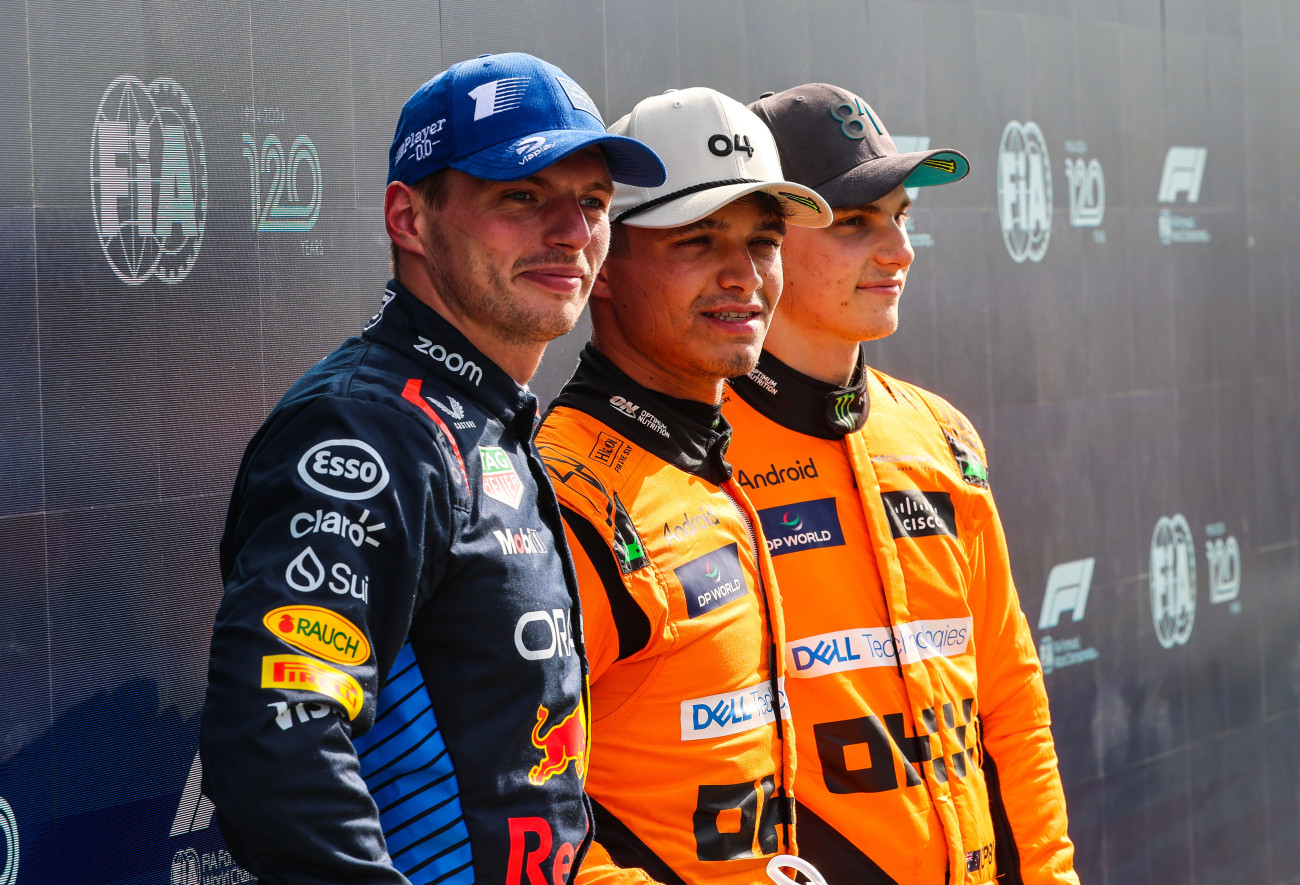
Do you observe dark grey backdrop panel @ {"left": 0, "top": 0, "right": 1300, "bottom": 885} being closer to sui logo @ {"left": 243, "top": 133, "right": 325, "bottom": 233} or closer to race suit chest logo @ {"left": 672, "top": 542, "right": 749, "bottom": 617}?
sui logo @ {"left": 243, "top": 133, "right": 325, "bottom": 233}

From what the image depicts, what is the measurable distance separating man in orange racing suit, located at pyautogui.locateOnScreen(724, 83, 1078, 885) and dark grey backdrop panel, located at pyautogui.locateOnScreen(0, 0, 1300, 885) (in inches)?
29.9

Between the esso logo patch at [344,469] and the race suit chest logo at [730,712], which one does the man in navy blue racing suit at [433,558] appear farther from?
the race suit chest logo at [730,712]

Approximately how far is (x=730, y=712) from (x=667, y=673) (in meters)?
0.10

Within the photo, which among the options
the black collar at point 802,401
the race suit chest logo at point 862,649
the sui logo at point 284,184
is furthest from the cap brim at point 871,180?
the sui logo at point 284,184

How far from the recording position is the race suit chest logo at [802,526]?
5.77 feet

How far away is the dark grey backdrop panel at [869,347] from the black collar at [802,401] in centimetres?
73

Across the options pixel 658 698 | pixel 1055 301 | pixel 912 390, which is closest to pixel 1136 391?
pixel 1055 301

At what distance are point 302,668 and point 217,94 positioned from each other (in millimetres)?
1272

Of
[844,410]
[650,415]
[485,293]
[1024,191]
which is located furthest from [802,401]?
[1024,191]

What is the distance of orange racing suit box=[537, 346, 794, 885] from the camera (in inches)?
57.2

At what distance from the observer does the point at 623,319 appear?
1650 millimetres

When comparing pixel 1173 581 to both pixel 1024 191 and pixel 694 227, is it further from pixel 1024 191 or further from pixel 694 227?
pixel 694 227

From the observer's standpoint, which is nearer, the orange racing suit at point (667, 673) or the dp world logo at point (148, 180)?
the orange racing suit at point (667, 673)

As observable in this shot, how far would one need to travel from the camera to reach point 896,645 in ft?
5.70
